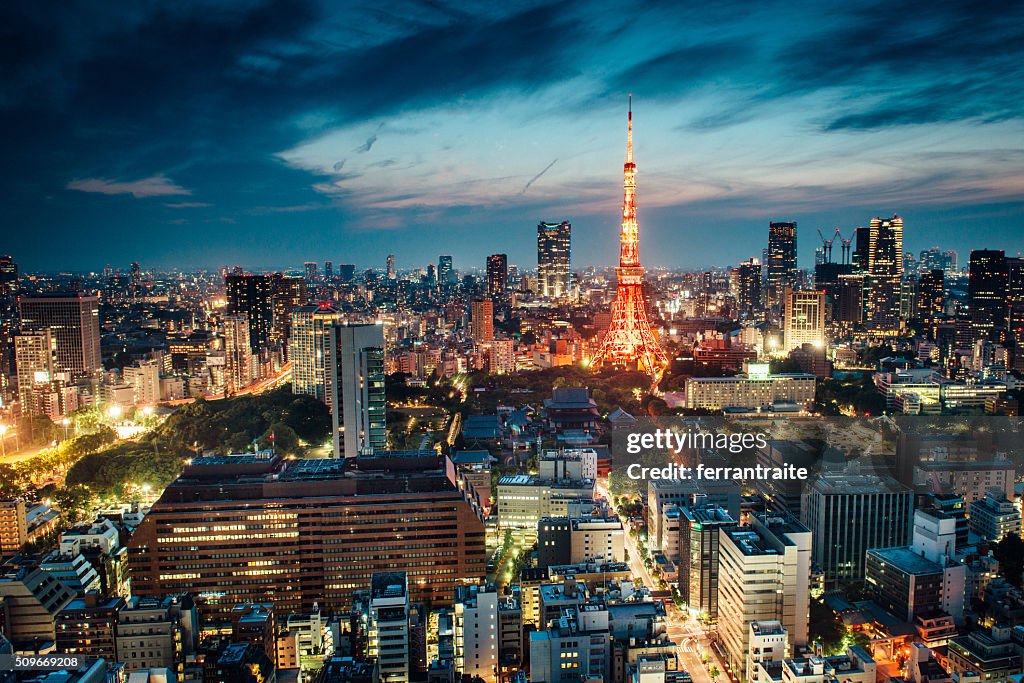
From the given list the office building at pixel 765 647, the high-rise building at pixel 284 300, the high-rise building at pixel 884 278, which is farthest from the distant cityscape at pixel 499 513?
the high-rise building at pixel 284 300

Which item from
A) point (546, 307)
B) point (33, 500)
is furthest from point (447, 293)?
point (33, 500)

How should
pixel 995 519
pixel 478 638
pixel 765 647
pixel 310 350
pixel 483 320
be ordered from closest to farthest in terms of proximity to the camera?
pixel 765 647 < pixel 478 638 < pixel 995 519 < pixel 310 350 < pixel 483 320

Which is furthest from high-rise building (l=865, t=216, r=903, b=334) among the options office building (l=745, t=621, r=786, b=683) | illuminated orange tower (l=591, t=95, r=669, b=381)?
office building (l=745, t=621, r=786, b=683)

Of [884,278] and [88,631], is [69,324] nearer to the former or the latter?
[88,631]

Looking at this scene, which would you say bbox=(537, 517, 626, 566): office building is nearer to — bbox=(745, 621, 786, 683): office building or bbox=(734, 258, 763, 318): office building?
bbox=(745, 621, 786, 683): office building

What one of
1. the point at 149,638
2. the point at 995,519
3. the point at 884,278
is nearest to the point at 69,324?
the point at 149,638

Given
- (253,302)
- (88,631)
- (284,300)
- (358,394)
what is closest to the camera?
(88,631)
